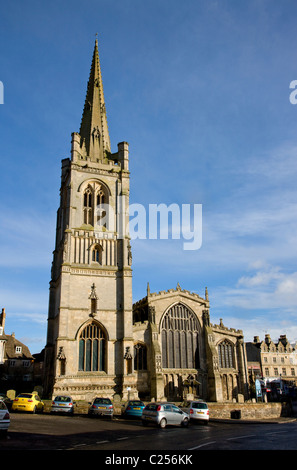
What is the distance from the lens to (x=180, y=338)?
42.6 m

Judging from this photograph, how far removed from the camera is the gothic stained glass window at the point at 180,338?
41.5 metres

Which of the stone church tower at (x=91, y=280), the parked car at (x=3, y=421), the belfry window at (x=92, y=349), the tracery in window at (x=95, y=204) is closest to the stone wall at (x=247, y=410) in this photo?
the stone church tower at (x=91, y=280)

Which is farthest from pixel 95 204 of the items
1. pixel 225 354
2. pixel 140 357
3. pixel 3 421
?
pixel 3 421

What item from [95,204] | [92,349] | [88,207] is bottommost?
[92,349]

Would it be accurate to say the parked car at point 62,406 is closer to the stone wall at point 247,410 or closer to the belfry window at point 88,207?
the stone wall at point 247,410

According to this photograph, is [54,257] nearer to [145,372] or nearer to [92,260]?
[92,260]

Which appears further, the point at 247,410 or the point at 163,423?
the point at 247,410

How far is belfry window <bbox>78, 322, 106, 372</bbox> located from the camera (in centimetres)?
3566

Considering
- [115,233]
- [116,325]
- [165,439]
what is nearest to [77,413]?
[116,325]

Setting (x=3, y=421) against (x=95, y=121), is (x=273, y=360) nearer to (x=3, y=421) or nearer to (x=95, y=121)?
(x=95, y=121)

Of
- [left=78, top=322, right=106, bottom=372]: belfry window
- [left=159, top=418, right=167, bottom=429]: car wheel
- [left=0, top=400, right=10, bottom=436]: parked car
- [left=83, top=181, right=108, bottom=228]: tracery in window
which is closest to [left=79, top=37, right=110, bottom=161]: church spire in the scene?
[left=83, top=181, right=108, bottom=228]: tracery in window

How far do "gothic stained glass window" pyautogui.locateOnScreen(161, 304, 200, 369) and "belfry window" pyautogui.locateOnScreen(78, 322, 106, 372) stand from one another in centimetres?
769

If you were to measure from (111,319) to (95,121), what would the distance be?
25116 millimetres

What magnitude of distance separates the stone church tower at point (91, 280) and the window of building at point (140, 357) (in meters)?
3.69
